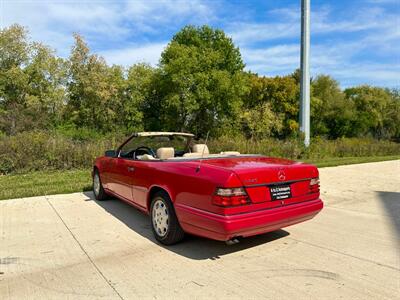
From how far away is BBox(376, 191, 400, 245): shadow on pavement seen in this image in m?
6.04

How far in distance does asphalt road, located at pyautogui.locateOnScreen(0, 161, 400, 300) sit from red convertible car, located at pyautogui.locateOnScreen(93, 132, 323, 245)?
0.38 m

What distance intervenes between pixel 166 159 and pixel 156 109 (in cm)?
3468

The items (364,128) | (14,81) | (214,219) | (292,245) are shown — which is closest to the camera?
(214,219)

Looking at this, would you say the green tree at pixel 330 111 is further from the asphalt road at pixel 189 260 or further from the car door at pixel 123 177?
the car door at pixel 123 177

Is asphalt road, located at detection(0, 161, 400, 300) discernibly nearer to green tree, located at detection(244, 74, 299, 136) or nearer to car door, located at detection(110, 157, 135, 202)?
car door, located at detection(110, 157, 135, 202)

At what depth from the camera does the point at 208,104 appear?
117ft

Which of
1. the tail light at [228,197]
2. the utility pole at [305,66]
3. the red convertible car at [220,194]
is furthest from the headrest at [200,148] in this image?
the utility pole at [305,66]

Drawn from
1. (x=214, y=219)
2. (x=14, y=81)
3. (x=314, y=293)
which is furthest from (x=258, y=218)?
(x=14, y=81)

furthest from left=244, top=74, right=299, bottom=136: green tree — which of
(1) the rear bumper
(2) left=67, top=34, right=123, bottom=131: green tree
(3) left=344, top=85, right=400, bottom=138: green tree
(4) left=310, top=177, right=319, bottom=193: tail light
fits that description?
(1) the rear bumper

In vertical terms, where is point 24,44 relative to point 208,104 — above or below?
above

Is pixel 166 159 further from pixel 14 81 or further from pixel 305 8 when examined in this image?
pixel 14 81

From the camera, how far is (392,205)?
7.45 m

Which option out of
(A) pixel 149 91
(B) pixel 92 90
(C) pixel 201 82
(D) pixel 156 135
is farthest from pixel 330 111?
(D) pixel 156 135

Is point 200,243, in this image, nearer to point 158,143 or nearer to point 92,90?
point 158,143
